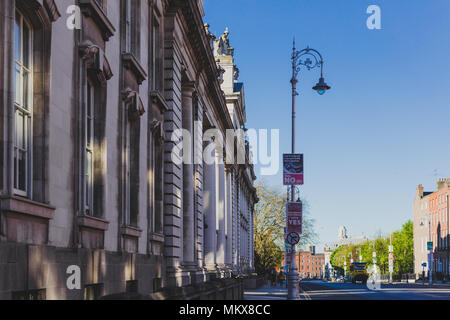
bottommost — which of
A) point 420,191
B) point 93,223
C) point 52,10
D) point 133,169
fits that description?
point 93,223

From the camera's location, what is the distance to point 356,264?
296 ft

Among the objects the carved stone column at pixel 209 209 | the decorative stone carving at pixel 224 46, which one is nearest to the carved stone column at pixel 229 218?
the carved stone column at pixel 209 209

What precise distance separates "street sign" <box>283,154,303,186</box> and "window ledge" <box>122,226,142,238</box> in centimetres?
1063

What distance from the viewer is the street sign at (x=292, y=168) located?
96.1 feet

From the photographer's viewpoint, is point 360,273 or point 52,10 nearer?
point 52,10

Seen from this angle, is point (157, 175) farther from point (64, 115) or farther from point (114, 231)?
point (64, 115)

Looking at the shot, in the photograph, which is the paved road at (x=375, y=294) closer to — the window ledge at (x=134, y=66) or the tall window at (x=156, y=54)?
the tall window at (x=156, y=54)

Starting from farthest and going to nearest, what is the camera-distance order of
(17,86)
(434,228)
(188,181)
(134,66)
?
1. (434,228)
2. (188,181)
3. (134,66)
4. (17,86)

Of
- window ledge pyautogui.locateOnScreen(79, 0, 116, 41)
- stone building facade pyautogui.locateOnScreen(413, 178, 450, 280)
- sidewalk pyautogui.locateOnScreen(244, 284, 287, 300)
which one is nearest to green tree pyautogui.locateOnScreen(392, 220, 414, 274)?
stone building facade pyautogui.locateOnScreen(413, 178, 450, 280)

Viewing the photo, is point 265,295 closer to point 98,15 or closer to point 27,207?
point 98,15

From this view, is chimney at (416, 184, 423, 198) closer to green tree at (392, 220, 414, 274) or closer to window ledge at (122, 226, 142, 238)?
green tree at (392, 220, 414, 274)

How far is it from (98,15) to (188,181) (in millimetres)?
15258

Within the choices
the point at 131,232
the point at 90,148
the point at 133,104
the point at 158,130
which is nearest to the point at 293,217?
the point at 158,130

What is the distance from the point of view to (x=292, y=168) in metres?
29.4
